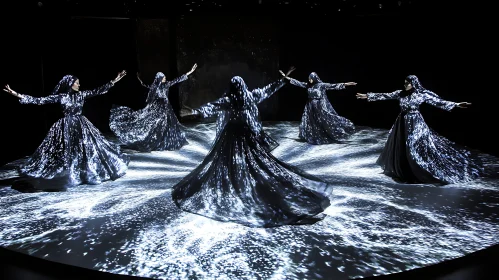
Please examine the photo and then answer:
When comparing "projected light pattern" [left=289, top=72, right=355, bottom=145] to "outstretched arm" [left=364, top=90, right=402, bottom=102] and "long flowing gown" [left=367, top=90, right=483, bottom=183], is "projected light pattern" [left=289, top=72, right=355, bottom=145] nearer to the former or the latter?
"outstretched arm" [left=364, top=90, right=402, bottom=102]

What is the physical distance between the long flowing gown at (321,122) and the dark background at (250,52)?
1.74 meters

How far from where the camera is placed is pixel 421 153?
480 cm

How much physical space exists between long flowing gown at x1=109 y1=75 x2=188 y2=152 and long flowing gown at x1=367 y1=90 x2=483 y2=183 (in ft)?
11.7

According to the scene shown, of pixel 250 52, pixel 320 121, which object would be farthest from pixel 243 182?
pixel 250 52

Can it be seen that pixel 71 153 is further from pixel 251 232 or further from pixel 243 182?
pixel 251 232

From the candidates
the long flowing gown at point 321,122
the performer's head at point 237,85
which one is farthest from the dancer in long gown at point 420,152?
the performer's head at point 237,85

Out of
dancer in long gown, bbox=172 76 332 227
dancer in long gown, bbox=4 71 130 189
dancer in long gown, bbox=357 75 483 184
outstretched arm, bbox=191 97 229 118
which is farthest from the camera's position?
dancer in long gown, bbox=4 71 130 189

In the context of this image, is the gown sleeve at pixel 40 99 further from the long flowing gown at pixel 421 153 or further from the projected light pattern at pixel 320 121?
the long flowing gown at pixel 421 153

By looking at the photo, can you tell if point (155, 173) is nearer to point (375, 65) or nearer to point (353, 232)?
point (353, 232)

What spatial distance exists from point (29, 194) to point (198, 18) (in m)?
5.88

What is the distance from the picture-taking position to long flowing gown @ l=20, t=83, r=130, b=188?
4.91m

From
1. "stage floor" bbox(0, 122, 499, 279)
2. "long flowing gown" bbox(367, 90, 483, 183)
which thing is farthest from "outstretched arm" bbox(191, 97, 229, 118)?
"long flowing gown" bbox(367, 90, 483, 183)

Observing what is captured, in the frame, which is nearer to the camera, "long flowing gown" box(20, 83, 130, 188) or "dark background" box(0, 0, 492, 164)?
"long flowing gown" box(20, 83, 130, 188)

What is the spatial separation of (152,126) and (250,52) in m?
3.57
